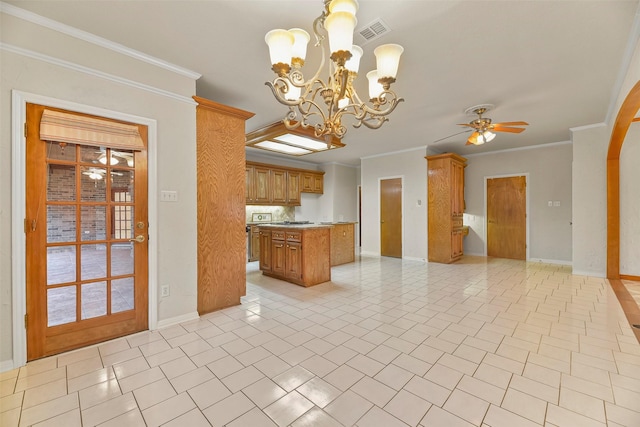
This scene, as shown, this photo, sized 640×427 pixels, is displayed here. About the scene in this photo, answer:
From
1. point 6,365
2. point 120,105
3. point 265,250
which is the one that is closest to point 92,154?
point 120,105

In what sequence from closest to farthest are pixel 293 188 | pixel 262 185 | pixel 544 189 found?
1. pixel 544 189
2. pixel 262 185
3. pixel 293 188

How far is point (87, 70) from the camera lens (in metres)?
2.24

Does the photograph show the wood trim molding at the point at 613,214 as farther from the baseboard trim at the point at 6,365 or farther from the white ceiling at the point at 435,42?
the baseboard trim at the point at 6,365

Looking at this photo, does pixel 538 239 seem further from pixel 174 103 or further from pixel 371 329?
pixel 174 103

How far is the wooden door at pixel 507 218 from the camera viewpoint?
609 cm

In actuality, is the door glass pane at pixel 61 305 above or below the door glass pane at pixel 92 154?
below

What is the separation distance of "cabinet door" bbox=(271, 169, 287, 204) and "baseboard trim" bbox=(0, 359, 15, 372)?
5.20m

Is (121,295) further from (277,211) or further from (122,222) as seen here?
(277,211)

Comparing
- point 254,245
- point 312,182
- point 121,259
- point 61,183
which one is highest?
point 312,182

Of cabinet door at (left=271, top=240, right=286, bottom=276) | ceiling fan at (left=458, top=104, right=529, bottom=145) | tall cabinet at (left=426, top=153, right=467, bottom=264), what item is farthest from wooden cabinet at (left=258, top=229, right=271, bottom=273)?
tall cabinet at (left=426, top=153, right=467, bottom=264)

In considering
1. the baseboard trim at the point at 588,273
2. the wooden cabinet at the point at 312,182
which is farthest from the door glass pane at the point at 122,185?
the baseboard trim at the point at 588,273

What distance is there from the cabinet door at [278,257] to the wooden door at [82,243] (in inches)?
83.9

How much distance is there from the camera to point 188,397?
5.42ft

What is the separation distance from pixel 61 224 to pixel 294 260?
275cm
